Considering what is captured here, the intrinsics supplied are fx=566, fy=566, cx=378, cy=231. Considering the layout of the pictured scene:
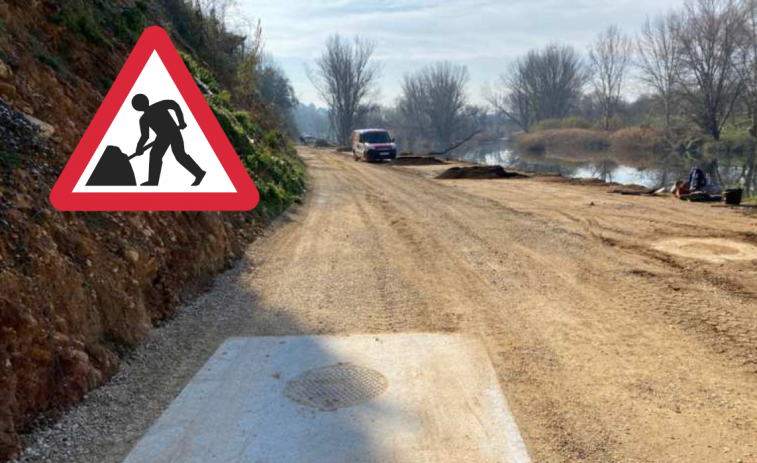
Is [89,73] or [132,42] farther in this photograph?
[132,42]

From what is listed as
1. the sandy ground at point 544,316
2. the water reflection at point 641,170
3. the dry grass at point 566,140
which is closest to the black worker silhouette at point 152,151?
the sandy ground at point 544,316

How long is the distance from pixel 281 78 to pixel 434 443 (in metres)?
80.1

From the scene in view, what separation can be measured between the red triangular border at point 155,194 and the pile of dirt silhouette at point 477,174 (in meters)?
19.4

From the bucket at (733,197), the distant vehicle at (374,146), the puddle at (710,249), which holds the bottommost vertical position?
the puddle at (710,249)

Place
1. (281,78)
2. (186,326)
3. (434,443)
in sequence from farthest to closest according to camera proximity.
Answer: (281,78) → (186,326) → (434,443)

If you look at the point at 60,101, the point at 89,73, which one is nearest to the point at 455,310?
the point at 60,101

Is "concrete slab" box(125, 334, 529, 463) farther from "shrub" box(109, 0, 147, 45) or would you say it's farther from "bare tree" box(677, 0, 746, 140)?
"bare tree" box(677, 0, 746, 140)

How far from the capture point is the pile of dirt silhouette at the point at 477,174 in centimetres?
2433

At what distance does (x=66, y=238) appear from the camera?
472 cm

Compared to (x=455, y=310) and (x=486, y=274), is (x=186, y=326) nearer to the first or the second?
(x=455, y=310)

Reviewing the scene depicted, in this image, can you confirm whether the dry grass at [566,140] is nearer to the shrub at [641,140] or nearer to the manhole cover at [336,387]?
the shrub at [641,140]

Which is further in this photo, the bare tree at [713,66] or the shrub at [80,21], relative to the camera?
the bare tree at [713,66]

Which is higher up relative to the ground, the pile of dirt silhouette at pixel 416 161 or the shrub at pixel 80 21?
the shrub at pixel 80 21

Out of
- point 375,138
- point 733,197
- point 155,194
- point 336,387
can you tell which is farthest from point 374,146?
point 336,387
